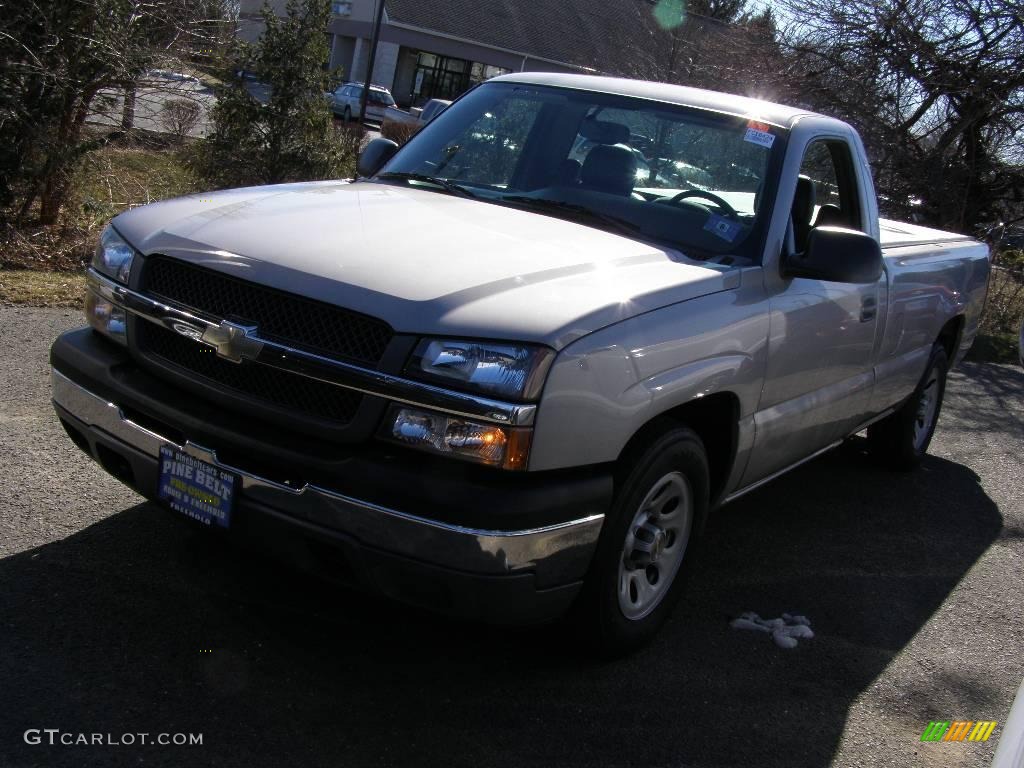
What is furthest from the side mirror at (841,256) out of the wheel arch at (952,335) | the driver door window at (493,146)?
the wheel arch at (952,335)

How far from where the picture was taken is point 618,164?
180 inches

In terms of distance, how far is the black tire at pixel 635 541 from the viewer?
3.48 metres

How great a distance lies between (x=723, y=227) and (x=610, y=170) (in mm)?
549

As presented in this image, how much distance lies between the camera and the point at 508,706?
3.55 meters

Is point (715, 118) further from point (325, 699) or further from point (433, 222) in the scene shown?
Result: point (325, 699)

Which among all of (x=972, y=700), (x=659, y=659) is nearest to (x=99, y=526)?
(x=659, y=659)

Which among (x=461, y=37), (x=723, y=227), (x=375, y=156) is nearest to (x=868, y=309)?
(x=723, y=227)

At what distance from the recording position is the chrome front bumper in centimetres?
305

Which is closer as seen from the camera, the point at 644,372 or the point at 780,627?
the point at 644,372

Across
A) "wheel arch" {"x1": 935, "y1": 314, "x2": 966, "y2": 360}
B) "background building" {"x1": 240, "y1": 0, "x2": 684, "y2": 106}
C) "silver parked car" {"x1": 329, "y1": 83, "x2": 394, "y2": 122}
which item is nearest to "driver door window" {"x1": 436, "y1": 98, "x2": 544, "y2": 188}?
"wheel arch" {"x1": 935, "y1": 314, "x2": 966, "y2": 360}

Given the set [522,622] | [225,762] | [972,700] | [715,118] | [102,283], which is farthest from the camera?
[715,118]

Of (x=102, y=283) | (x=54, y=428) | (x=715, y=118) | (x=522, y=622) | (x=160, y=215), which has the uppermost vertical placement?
(x=715, y=118)

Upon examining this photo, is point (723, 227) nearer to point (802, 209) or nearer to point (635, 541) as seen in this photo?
point (802, 209)

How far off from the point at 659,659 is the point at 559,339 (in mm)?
1499
